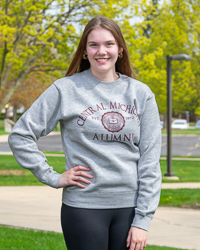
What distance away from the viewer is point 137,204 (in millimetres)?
2273

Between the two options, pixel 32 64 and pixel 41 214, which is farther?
pixel 32 64

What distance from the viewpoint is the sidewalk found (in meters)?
5.86

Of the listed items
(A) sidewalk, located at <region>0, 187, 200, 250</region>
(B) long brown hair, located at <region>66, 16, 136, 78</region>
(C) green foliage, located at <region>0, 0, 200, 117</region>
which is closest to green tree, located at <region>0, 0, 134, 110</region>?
(C) green foliage, located at <region>0, 0, 200, 117</region>

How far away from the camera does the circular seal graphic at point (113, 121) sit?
7.40 feet

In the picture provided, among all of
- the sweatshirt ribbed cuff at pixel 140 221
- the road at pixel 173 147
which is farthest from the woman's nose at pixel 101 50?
the road at pixel 173 147

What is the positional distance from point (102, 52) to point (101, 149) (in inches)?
19.9

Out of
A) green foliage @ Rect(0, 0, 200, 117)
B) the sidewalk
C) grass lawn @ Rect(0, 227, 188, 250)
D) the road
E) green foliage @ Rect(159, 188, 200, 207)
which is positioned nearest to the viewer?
grass lawn @ Rect(0, 227, 188, 250)

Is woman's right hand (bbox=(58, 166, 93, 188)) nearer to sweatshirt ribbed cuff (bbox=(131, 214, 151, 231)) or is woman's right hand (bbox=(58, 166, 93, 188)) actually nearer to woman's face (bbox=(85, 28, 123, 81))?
sweatshirt ribbed cuff (bbox=(131, 214, 151, 231))

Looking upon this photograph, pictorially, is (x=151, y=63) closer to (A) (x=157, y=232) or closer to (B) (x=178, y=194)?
(B) (x=178, y=194)

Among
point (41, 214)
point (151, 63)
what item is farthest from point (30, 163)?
point (151, 63)

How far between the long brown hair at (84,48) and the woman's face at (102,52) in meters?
0.02

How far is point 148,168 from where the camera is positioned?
230cm

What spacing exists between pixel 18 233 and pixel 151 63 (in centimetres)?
736

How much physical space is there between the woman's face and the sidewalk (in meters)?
3.57
